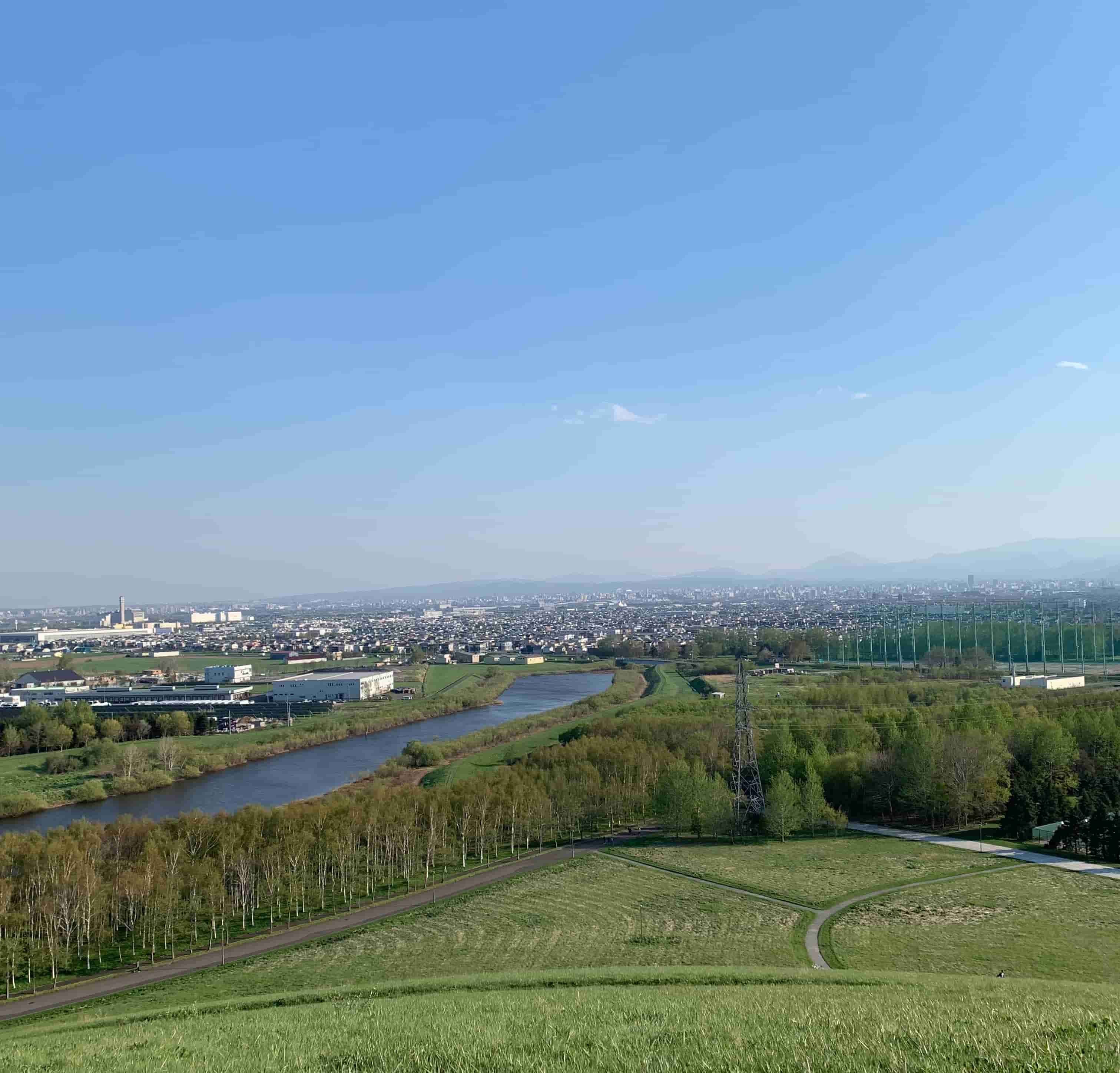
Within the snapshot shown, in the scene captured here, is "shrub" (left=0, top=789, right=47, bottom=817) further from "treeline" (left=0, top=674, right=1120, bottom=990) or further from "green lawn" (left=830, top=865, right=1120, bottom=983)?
"green lawn" (left=830, top=865, right=1120, bottom=983)

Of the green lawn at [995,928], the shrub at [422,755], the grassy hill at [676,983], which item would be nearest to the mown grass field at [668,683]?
the shrub at [422,755]

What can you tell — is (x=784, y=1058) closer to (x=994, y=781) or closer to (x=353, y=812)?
(x=353, y=812)

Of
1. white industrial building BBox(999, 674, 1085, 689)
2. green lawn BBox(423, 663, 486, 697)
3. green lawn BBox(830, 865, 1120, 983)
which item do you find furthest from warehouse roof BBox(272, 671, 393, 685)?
green lawn BBox(830, 865, 1120, 983)

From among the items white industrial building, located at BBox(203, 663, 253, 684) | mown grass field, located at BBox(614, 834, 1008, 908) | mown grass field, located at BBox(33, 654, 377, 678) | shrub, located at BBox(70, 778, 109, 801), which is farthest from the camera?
mown grass field, located at BBox(33, 654, 377, 678)

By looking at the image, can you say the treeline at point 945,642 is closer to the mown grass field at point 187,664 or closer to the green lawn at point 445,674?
the green lawn at point 445,674

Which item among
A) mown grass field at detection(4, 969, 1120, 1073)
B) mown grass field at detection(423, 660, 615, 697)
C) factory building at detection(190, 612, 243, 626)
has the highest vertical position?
mown grass field at detection(4, 969, 1120, 1073)

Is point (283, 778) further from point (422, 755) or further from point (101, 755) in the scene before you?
point (101, 755)
